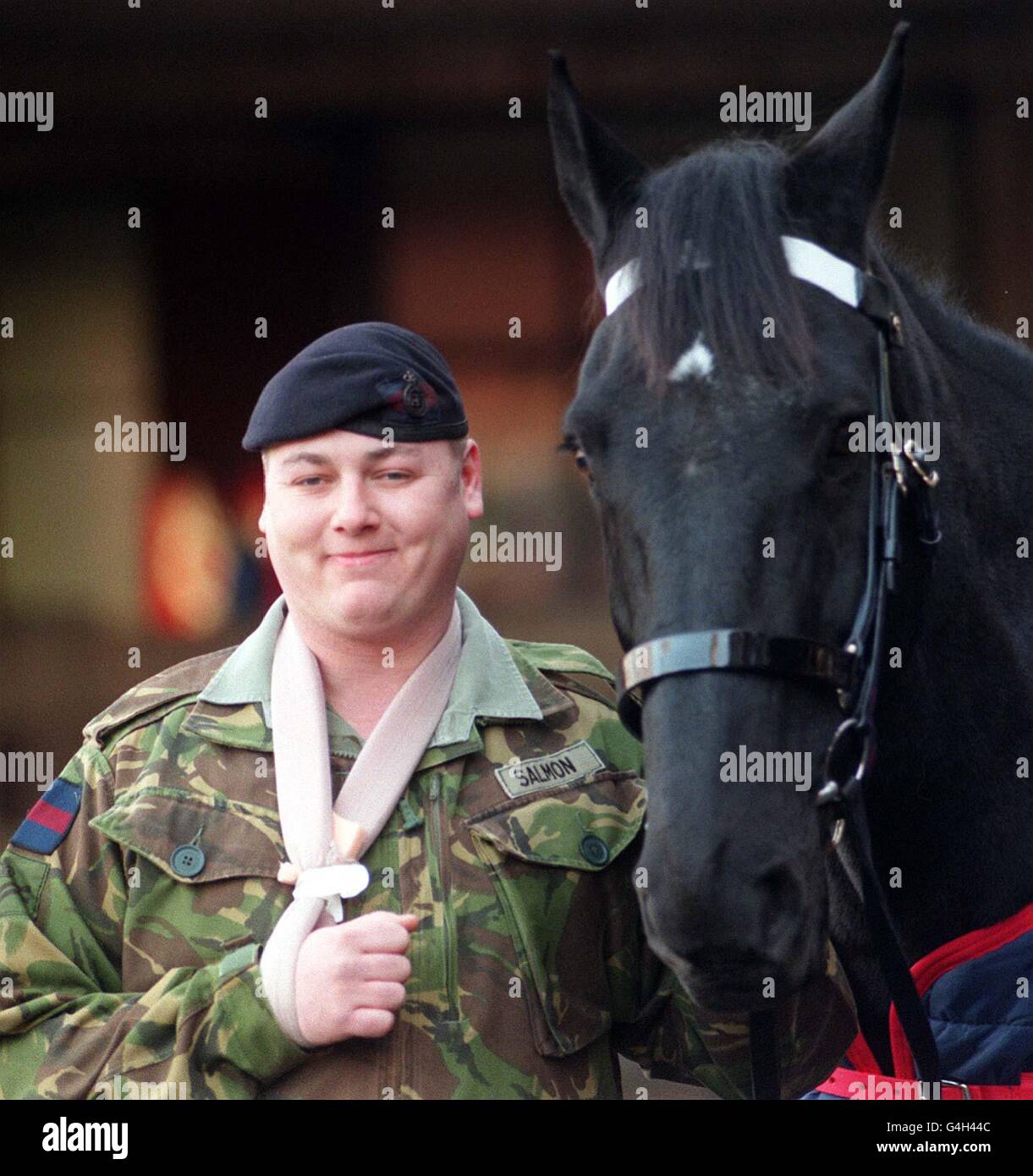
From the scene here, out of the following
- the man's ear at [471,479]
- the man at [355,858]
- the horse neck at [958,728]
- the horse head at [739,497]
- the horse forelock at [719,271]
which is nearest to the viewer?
the horse head at [739,497]

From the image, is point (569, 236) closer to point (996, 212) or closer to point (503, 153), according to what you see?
point (503, 153)

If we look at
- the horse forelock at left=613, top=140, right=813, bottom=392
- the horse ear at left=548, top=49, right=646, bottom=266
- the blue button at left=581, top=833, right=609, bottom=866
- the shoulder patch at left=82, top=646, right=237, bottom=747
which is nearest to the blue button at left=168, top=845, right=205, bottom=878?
the shoulder patch at left=82, top=646, right=237, bottom=747

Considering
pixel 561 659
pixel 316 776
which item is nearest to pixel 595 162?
pixel 561 659

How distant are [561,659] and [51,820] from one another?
0.73 metres

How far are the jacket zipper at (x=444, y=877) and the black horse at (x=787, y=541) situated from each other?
0.32 meters

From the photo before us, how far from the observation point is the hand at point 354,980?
1.78 meters

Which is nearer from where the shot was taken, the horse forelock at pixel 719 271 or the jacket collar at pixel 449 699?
the horse forelock at pixel 719 271

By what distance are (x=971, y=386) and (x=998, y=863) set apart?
640 millimetres

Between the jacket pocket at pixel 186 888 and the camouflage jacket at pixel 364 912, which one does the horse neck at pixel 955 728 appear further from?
the jacket pocket at pixel 186 888

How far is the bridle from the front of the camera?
66.1 inches

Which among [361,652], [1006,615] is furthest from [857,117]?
[361,652]

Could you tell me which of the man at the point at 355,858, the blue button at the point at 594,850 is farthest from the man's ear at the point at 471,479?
the blue button at the point at 594,850

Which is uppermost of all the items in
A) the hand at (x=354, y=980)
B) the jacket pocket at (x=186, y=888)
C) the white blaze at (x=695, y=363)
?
the white blaze at (x=695, y=363)

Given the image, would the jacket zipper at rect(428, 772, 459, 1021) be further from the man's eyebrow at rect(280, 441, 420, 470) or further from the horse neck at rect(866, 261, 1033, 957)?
the horse neck at rect(866, 261, 1033, 957)
